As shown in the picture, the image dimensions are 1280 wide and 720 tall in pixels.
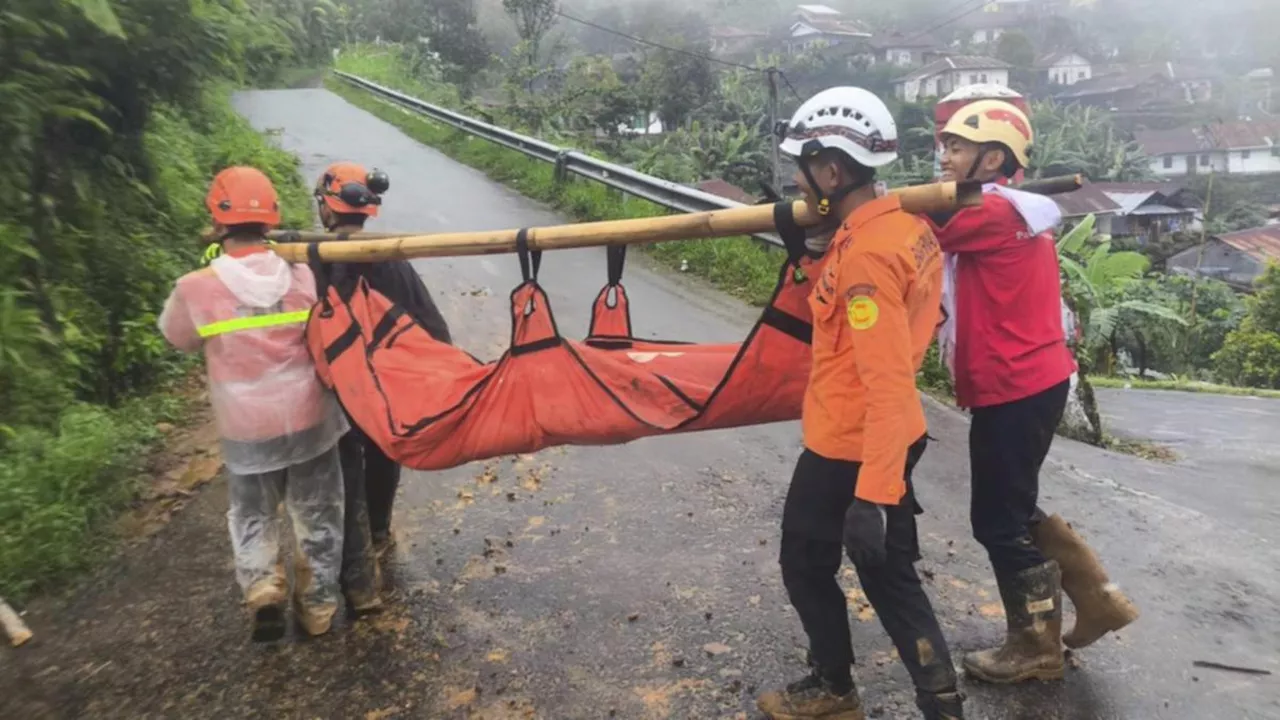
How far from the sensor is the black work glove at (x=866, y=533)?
269 cm

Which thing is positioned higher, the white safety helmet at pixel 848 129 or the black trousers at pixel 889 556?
the white safety helmet at pixel 848 129

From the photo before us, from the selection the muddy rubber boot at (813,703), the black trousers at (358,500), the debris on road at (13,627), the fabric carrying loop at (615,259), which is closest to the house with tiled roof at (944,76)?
the black trousers at (358,500)

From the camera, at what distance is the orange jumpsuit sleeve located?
268 centimetres

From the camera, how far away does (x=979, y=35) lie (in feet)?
332

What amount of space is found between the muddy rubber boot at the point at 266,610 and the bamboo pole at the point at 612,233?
1344 millimetres

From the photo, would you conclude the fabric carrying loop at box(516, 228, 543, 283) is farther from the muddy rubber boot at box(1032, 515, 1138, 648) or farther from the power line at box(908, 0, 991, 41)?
the power line at box(908, 0, 991, 41)

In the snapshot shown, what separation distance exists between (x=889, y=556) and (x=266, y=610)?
2.47 m

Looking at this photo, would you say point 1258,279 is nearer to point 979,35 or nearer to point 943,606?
point 943,606

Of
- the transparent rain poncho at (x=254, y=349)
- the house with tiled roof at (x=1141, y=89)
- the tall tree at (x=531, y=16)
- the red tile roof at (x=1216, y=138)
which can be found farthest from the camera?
the house with tiled roof at (x=1141, y=89)

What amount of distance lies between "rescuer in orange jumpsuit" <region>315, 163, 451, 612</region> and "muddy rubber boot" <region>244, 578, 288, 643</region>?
319 mm

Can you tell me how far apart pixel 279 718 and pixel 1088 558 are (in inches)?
119

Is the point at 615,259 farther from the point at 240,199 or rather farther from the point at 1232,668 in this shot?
the point at 1232,668

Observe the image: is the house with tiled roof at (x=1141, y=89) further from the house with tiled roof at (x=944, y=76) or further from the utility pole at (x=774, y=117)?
the utility pole at (x=774, y=117)

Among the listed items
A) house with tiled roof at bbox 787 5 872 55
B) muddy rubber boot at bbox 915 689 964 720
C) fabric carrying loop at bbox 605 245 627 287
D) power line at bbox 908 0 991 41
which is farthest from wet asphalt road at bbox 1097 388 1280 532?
power line at bbox 908 0 991 41
